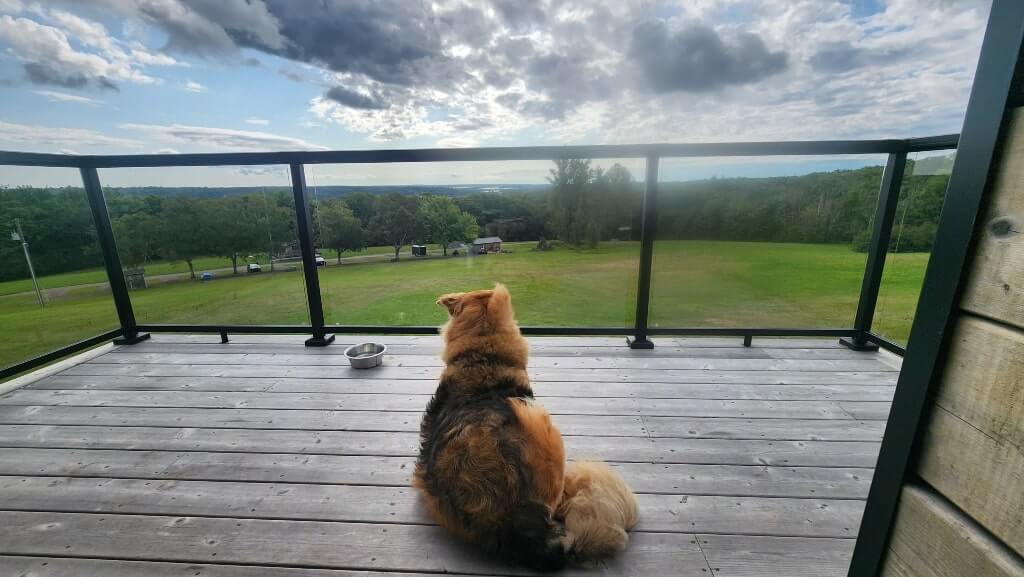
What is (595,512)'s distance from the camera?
1248 millimetres

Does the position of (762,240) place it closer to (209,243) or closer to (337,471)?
(337,471)

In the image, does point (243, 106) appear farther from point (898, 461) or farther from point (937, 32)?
point (937, 32)

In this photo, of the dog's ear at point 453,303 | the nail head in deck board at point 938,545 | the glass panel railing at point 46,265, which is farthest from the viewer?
the glass panel railing at point 46,265

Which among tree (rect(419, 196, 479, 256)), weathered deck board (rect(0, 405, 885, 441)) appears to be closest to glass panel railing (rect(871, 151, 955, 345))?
weathered deck board (rect(0, 405, 885, 441))

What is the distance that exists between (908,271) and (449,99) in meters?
6.44

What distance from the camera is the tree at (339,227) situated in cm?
291

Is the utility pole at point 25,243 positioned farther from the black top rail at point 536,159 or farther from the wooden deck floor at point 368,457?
the wooden deck floor at point 368,457

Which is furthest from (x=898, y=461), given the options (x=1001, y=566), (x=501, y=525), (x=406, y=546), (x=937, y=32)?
(x=937, y=32)

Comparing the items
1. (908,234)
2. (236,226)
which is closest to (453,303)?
(236,226)

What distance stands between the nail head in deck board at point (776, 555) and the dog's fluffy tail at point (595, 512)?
0.91ft

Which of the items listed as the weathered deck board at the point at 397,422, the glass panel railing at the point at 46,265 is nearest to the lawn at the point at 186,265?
the glass panel railing at the point at 46,265

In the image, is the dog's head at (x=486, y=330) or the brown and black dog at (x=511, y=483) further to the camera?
the dog's head at (x=486, y=330)

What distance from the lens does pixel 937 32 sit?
11.7 feet

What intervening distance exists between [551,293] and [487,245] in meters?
0.65
